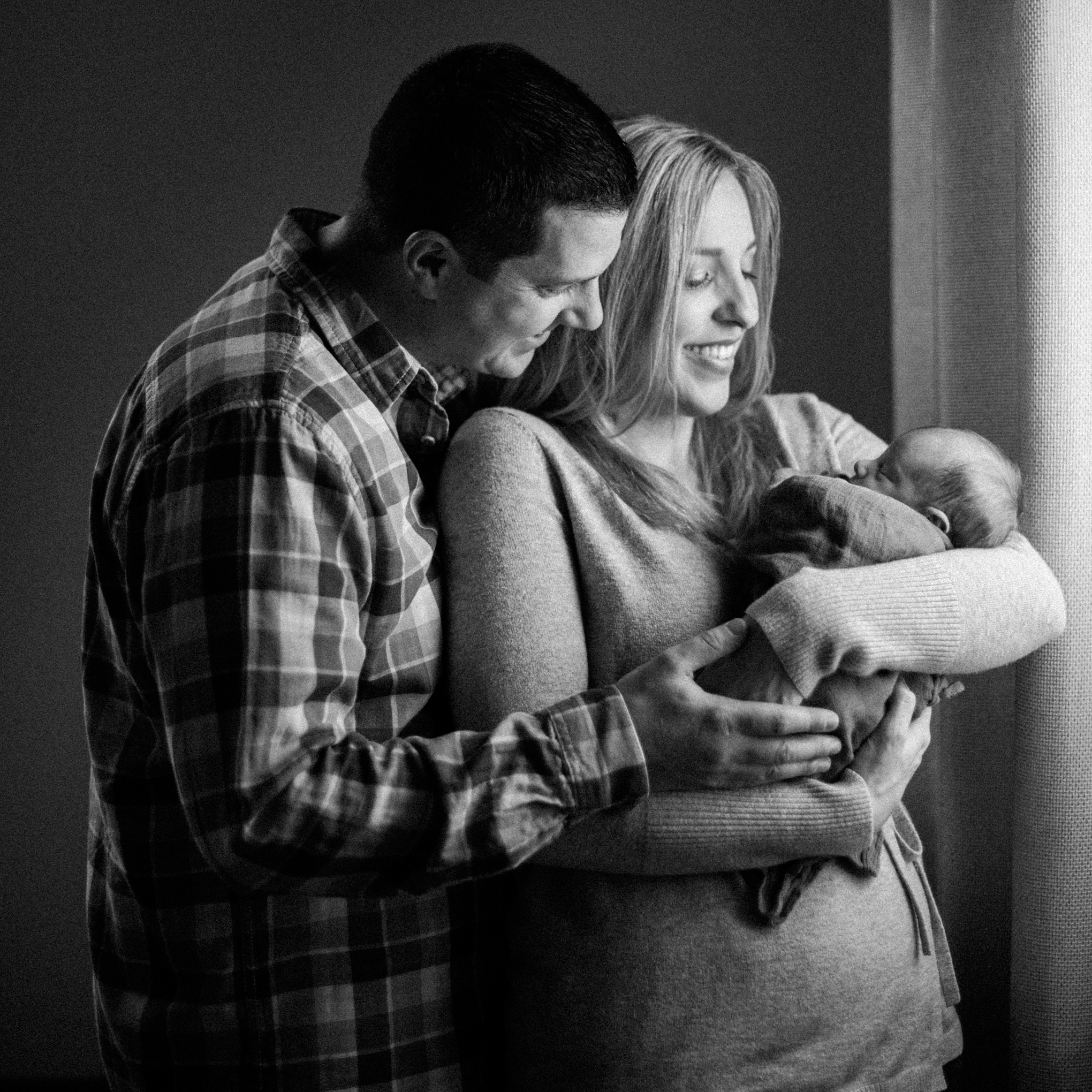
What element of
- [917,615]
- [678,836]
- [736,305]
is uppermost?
[736,305]

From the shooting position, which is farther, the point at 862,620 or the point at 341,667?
the point at 862,620

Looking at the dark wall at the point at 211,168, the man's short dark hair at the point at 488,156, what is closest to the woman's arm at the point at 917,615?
the man's short dark hair at the point at 488,156

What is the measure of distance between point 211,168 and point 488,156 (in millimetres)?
1187

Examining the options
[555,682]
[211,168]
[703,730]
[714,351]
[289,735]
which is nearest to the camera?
[289,735]

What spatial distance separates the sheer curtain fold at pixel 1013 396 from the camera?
62.3 inches

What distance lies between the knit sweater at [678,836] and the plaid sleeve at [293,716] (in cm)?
15

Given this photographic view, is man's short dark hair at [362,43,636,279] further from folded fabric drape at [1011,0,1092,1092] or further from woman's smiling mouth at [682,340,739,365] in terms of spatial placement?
folded fabric drape at [1011,0,1092,1092]

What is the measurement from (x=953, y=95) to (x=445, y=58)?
862mm

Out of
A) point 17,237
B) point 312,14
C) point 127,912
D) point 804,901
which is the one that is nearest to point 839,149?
point 312,14

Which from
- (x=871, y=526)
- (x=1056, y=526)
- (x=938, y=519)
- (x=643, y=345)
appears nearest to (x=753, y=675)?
(x=871, y=526)

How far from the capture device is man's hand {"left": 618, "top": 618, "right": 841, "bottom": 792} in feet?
3.98

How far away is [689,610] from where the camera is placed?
144 cm

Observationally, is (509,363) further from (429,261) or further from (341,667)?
(341,667)

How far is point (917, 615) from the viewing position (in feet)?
4.40
